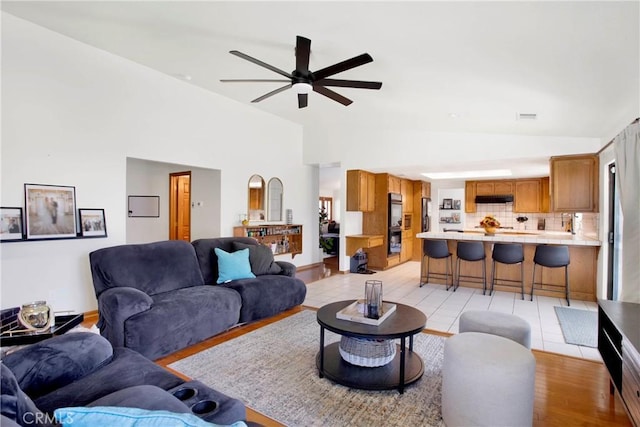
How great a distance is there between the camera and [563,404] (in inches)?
88.4

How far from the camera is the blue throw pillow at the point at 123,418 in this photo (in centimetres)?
77

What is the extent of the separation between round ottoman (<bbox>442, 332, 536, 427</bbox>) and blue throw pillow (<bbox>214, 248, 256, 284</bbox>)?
2.60 meters

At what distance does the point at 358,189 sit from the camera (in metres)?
6.77

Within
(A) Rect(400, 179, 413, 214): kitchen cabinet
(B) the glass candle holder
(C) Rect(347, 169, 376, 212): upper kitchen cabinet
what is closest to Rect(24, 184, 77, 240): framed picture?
(B) the glass candle holder

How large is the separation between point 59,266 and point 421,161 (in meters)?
5.52

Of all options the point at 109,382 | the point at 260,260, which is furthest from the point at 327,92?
the point at 109,382

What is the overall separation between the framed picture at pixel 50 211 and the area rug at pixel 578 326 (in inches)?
216

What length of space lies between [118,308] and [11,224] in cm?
184

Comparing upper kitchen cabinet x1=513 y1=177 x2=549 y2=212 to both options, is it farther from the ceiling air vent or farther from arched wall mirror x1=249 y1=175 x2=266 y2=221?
arched wall mirror x1=249 y1=175 x2=266 y2=221

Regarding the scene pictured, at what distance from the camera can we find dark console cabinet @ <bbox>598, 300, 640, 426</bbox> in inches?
66.7

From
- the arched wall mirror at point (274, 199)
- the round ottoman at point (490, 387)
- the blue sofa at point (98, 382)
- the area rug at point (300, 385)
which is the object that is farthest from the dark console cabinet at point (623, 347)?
the arched wall mirror at point (274, 199)

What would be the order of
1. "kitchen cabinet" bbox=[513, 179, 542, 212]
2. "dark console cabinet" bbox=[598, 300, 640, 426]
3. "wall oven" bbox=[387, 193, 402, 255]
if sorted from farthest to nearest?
"kitchen cabinet" bbox=[513, 179, 542, 212] → "wall oven" bbox=[387, 193, 402, 255] → "dark console cabinet" bbox=[598, 300, 640, 426]

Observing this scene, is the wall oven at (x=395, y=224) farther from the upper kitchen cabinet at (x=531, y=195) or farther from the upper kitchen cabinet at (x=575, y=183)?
the upper kitchen cabinet at (x=575, y=183)

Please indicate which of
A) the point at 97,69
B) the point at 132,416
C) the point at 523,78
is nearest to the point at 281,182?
the point at 97,69
